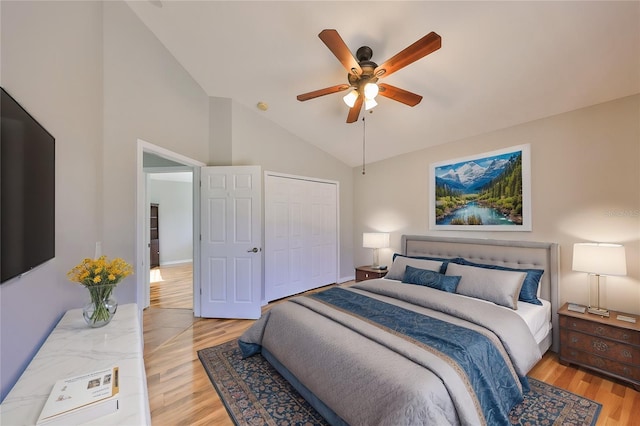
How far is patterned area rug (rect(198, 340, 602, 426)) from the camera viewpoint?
1767 millimetres

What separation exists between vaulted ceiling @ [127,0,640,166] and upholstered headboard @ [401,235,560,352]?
1.33m

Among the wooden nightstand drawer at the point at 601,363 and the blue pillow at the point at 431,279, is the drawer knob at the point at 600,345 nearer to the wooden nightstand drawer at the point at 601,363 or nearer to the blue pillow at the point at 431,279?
the wooden nightstand drawer at the point at 601,363

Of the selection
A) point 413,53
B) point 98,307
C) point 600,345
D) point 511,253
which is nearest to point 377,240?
point 511,253

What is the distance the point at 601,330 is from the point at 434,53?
2662 millimetres

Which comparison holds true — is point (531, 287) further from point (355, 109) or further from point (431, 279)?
point (355, 109)

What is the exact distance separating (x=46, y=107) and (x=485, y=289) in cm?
352

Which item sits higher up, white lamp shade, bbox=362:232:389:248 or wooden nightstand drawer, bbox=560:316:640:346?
white lamp shade, bbox=362:232:389:248

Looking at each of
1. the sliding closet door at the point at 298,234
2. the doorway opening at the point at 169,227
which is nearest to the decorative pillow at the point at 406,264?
the sliding closet door at the point at 298,234

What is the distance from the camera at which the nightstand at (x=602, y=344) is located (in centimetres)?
203

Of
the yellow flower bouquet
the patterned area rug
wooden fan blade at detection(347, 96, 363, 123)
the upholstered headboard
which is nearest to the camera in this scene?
the yellow flower bouquet

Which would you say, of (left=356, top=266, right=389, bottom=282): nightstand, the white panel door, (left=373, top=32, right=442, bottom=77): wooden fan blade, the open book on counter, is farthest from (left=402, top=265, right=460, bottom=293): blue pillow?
the open book on counter

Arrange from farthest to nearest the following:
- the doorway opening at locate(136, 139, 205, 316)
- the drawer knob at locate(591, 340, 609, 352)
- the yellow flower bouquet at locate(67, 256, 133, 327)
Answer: the doorway opening at locate(136, 139, 205, 316)
the drawer knob at locate(591, 340, 609, 352)
the yellow flower bouquet at locate(67, 256, 133, 327)

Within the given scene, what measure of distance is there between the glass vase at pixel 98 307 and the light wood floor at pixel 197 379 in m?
0.81

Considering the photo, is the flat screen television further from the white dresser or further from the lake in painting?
the lake in painting
